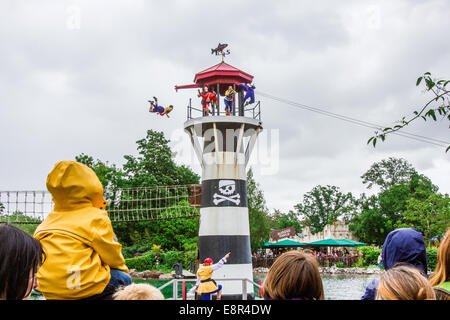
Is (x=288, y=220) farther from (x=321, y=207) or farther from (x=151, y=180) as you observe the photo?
(x=151, y=180)

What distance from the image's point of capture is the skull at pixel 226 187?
49.5 ft

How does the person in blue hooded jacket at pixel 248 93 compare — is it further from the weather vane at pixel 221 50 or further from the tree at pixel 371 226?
the tree at pixel 371 226

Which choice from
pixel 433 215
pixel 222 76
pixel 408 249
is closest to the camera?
pixel 408 249

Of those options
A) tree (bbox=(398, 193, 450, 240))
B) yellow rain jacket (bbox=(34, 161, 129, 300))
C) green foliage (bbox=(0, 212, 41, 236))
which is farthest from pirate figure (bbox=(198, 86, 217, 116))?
tree (bbox=(398, 193, 450, 240))

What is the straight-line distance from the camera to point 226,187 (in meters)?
15.1

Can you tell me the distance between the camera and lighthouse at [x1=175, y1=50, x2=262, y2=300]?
1473 centimetres

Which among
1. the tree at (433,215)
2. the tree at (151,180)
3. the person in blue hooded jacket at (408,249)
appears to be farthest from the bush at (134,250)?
the person in blue hooded jacket at (408,249)

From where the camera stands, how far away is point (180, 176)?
4303 centimetres

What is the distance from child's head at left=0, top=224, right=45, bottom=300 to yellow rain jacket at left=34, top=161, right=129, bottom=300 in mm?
1025

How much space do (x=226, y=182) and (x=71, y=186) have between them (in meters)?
11.4

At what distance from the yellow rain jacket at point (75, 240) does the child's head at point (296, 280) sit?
1.54 metres

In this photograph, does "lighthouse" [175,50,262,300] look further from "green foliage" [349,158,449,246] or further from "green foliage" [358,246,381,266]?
"green foliage" [349,158,449,246]

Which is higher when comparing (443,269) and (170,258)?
(443,269)

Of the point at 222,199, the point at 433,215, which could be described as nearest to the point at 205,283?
the point at 222,199
